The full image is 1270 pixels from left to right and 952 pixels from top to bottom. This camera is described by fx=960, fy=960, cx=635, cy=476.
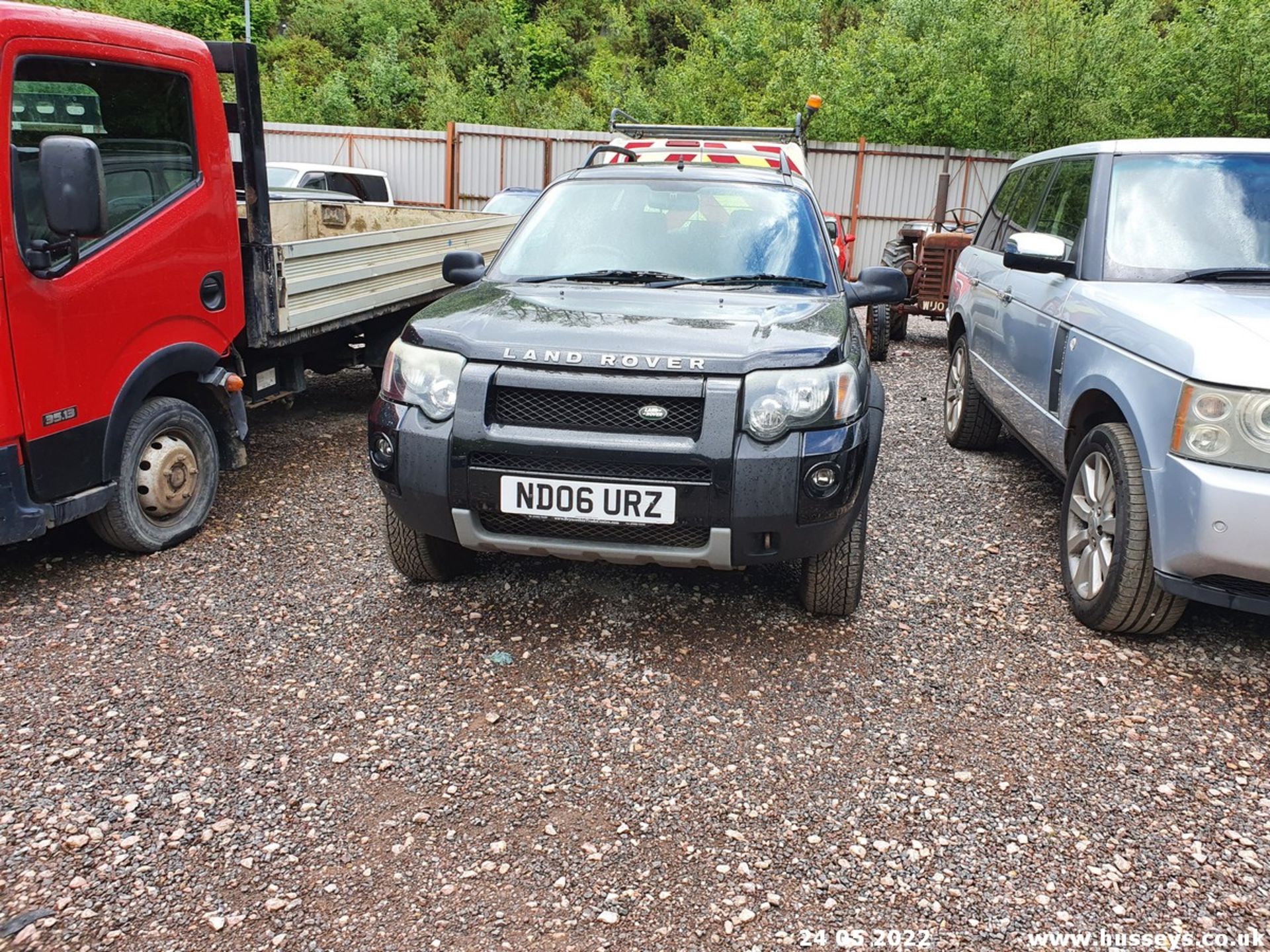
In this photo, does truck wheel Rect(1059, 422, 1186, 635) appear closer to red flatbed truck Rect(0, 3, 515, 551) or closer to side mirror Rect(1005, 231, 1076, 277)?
side mirror Rect(1005, 231, 1076, 277)

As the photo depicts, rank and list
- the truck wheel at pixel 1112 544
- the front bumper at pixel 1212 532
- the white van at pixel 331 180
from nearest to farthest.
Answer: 1. the front bumper at pixel 1212 532
2. the truck wheel at pixel 1112 544
3. the white van at pixel 331 180

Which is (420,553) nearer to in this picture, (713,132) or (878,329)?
(713,132)

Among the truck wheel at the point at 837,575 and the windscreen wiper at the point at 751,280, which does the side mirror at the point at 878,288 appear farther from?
the truck wheel at the point at 837,575

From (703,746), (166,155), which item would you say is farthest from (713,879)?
(166,155)

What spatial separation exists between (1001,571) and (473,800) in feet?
9.03

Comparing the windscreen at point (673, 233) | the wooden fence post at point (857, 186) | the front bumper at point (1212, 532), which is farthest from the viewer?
the wooden fence post at point (857, 186)

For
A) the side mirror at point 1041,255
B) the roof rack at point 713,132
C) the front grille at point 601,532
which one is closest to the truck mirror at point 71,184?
the front grille at point 601,532

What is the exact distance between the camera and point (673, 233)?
4.34m

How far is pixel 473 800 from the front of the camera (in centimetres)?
268

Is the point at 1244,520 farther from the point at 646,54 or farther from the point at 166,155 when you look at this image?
the point at 646,54

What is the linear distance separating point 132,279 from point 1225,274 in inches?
177

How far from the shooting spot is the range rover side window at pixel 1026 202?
5.37 m

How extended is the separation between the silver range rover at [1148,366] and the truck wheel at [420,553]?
2.54 m

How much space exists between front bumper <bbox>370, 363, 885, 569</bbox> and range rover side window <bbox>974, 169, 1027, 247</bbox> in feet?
11.2
